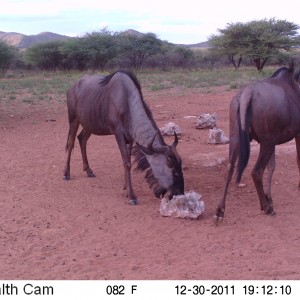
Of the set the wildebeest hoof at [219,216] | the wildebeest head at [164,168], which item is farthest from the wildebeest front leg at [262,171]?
the wildebeest head at [164,168]

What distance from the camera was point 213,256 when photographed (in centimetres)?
513

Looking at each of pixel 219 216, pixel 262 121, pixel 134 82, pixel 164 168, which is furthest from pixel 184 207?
pixel 134 82

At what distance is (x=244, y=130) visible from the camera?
19.9 feet

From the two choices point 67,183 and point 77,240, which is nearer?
point 77,240

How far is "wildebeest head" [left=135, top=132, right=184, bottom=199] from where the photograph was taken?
21.5ft

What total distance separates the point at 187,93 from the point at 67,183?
45.4 feet

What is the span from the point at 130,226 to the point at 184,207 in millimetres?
729

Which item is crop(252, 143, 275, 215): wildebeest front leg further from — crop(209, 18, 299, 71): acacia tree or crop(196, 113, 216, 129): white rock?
crop(209, 18, 299, 71): acacia tree

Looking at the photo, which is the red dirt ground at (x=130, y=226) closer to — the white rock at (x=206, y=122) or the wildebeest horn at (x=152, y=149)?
the wildebeest horn at (x=152, y=149)

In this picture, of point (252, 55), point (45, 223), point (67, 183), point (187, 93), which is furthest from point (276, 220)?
point (252, 55)

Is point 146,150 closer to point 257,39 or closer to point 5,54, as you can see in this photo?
point 257,39

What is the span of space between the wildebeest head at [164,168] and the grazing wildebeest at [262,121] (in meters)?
0.66

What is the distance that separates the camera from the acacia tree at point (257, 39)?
128 feet
